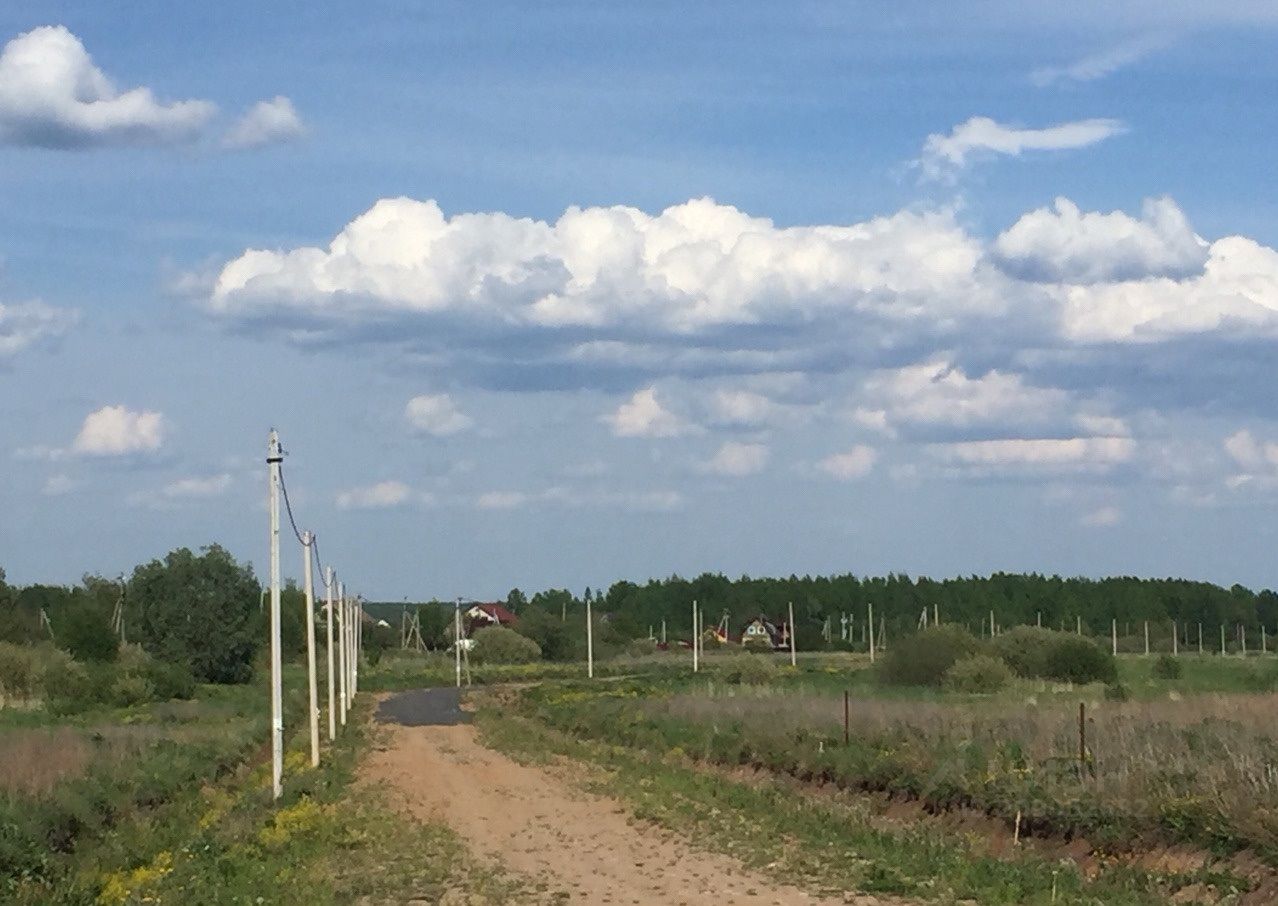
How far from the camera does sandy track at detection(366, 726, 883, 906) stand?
54.0 feet

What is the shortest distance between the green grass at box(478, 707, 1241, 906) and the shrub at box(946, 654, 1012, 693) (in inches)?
1375

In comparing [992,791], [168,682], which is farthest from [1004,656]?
[992,791]

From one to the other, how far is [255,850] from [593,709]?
3082 cm

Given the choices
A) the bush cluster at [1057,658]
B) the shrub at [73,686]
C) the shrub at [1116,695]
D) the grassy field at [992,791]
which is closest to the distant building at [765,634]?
the bush cluster at [1057,658]

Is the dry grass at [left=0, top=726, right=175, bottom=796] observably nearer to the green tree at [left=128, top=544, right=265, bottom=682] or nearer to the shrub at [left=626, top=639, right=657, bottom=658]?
the green tree at [left=128, top=544, right=265, bottom=682]

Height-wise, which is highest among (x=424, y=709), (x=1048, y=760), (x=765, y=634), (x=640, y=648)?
(x=1048, y=760)

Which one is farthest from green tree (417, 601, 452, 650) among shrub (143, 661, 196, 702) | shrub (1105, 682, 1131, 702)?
shrub (1105, 682, 1131, 702)

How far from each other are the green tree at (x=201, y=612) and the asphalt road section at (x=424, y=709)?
1576 cm

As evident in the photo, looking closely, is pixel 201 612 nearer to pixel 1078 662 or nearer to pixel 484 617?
pixel 1078 662

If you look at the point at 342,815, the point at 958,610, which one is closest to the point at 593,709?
the point at 342,815

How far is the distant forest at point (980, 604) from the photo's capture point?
16908cm

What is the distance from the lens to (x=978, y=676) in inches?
2549

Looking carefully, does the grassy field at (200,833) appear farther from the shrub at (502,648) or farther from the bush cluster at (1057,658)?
the shrub at (502,648)

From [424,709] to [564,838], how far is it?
42742mm
